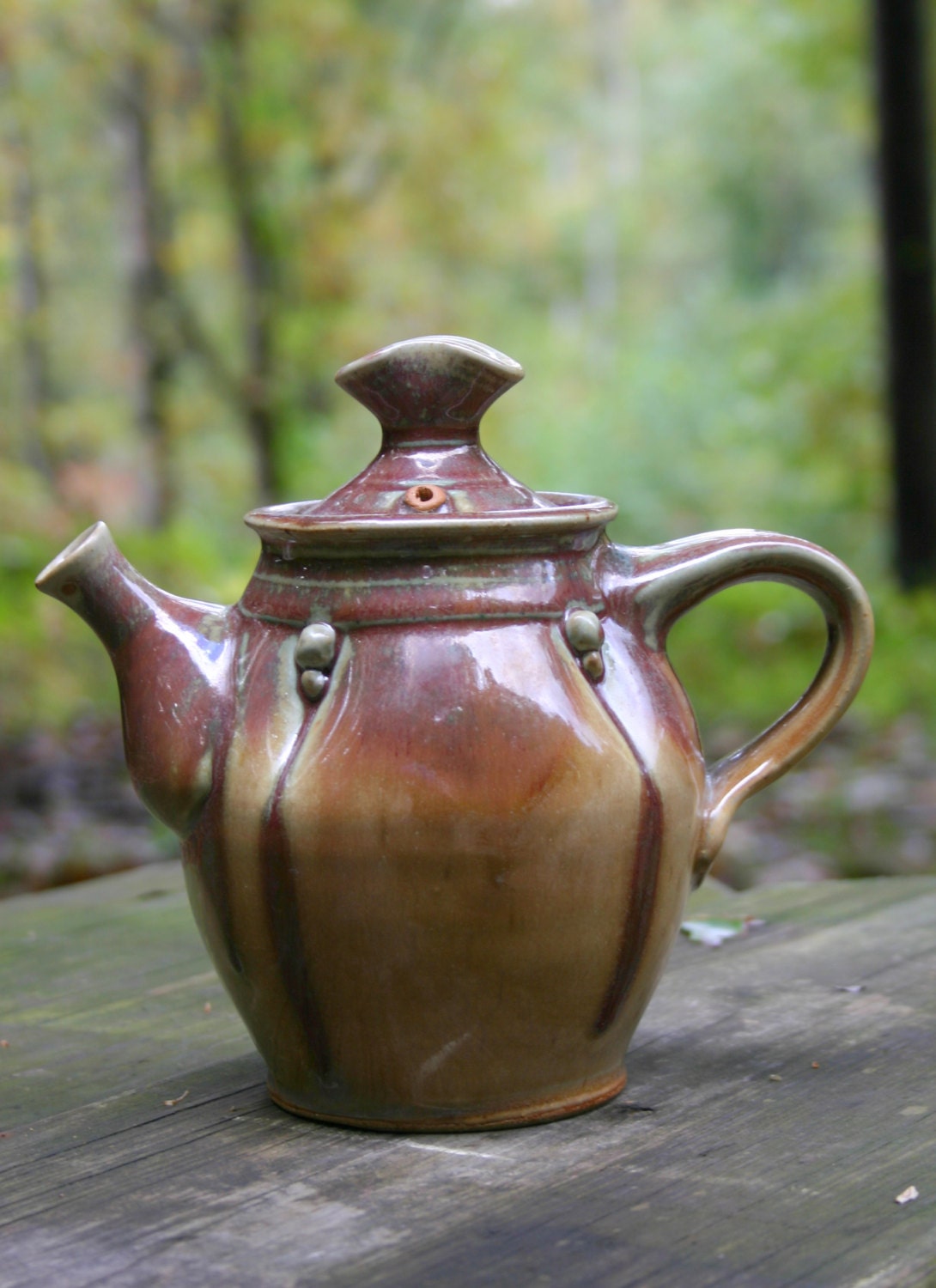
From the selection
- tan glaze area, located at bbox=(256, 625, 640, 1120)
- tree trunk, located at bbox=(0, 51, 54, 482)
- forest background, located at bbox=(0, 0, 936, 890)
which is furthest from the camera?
tree trunk, located at bbox=(0, 51, 54, 482)

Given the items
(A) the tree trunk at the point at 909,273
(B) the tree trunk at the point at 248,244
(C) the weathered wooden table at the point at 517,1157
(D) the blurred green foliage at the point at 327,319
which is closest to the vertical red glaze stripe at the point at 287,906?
(C) the weathered wooden table at the point at 517,1157

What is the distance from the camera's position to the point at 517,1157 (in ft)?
4.34

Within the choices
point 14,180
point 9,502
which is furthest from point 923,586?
point 14,180

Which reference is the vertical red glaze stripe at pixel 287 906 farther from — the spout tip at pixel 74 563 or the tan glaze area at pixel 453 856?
the spout tip at pixel 74 563

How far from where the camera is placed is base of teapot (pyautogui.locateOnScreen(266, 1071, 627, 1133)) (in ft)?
4.55

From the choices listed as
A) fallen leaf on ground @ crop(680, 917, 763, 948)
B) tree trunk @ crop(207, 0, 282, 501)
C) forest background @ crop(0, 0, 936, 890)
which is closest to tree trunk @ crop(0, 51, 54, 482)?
forest background @ crop(0, 0, 936, 890)

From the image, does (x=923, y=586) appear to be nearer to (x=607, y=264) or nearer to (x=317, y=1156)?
(x=317, y=1156)

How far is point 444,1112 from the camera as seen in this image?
54.5 inches

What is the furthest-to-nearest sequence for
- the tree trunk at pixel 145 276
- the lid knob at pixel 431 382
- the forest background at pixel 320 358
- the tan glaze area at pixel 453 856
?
the tree trunk at pixel 145 276, the forest background at pixel 320 358, the lid knob at pixel 431 382, the tan glaze area at pixel 453 856

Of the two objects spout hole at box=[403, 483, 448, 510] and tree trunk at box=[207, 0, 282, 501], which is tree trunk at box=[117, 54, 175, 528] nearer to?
tree trunk at box=[207, 0, 282, 501]

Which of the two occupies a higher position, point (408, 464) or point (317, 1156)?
point (408, 464)

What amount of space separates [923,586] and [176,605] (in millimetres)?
4501

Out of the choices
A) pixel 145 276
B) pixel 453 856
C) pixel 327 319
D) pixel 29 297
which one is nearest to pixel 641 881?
pixel 453 856

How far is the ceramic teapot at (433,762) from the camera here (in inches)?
51.3
